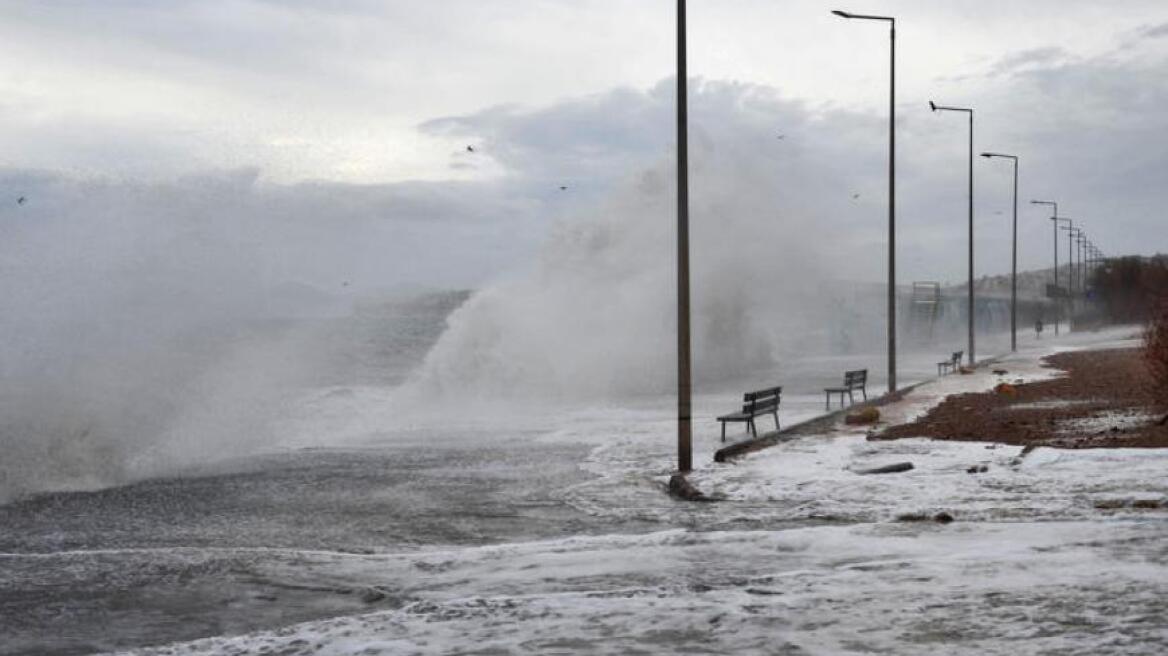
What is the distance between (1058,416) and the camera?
20.6 m

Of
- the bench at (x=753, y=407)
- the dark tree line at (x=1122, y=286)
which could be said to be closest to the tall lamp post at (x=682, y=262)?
the bench at (x=753, y=407)

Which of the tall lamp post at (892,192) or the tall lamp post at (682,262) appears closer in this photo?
the tall lamp post at (682,262)

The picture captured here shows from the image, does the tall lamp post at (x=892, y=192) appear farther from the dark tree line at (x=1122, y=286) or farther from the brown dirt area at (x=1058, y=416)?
the dark tree line at (x=1122, y=286)

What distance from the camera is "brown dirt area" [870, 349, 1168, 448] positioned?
1689 centimetres

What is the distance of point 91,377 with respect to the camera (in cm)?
2675

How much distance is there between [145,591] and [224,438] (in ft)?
49.4

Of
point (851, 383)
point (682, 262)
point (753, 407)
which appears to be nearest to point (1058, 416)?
point (753, 407)

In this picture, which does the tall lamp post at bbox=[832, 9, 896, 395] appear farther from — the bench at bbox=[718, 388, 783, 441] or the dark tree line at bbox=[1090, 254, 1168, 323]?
the dark tree line at bbox=[1090, 254, 1168, 323]

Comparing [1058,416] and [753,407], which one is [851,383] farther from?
[753,407]

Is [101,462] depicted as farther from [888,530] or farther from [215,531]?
[888,530]

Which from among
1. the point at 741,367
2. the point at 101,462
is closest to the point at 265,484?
the point at 101,462

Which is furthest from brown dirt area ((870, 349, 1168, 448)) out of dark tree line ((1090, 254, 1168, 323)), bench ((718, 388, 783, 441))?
dark tree line ((1090, 254, 1168, 323))

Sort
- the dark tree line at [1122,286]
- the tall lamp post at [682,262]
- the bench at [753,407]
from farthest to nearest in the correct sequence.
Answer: the dark tree line at [1122,286] < the bench at [753,407] < the tall lamp post at [682,262]

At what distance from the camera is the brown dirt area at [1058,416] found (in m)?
16.9
